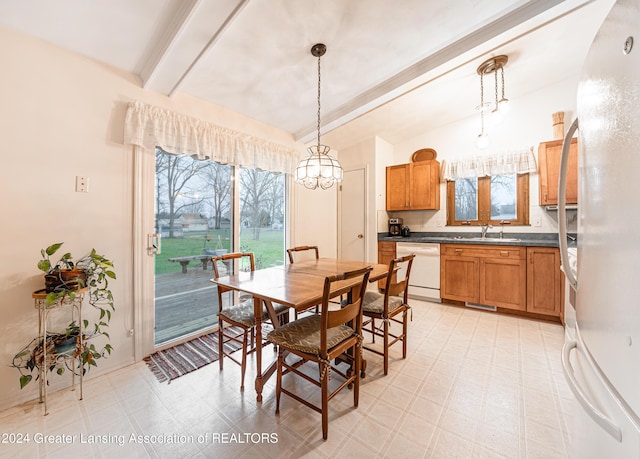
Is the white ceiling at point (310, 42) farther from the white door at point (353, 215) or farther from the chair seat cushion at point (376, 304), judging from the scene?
the chair seat cushion at point (376, 304)

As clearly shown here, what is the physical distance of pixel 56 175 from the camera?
1.76 m

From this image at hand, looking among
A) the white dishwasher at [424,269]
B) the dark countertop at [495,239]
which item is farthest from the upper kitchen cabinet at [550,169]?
the white dishwasher at [424,269]

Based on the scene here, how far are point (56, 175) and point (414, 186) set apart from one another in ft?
13.6

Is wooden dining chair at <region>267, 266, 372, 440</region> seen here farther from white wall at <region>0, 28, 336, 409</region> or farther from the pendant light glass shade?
white wall at <region>0, 28, 336, 409</region>

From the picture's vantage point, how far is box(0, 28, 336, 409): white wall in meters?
1.60

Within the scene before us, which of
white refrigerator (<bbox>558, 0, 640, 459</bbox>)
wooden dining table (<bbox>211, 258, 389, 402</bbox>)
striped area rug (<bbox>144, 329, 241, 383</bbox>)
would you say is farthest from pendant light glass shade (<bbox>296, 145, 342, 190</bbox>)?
striped area rug (<bbox>144, 329, 241, 383</bbox>)

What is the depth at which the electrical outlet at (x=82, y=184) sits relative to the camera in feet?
6.04

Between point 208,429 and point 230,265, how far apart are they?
169 cm

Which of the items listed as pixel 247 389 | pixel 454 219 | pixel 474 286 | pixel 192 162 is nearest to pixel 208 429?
pixel 247 389

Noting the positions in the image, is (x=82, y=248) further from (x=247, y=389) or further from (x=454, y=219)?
(x=454, y=219)

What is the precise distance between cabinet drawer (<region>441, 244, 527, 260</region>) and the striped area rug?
2.96 m

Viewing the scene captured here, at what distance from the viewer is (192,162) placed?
259 cm

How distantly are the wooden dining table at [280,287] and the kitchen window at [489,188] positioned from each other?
2361 millimetres

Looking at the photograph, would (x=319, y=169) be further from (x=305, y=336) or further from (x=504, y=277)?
(x=504, y=277)
